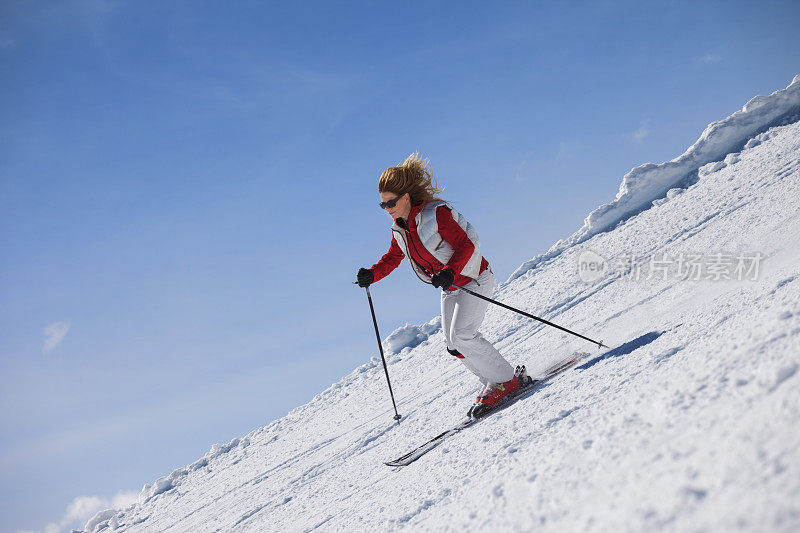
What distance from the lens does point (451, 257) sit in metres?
3.81

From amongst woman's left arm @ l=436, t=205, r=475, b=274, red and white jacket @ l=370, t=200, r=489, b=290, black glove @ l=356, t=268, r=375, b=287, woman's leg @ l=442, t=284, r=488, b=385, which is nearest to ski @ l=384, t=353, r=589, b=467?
woman's leg @ l=442, t=284, r=488, b=385

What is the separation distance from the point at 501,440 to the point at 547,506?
1.19 metres

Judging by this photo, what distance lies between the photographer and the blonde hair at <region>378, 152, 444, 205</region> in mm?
3969

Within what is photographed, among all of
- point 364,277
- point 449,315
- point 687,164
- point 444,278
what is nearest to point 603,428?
point 444,278

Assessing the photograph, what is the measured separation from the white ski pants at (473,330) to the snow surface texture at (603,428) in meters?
0.56

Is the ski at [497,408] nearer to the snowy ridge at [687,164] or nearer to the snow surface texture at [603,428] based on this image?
the snow surface texture at [603,428]

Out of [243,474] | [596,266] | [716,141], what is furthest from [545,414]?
[716,141]

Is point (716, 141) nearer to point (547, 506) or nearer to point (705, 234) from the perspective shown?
point (705, 234)

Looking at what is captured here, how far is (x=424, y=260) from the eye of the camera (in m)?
3.93

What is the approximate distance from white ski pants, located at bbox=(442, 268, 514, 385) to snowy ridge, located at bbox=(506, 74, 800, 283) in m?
7.94

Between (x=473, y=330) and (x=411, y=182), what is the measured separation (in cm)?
137

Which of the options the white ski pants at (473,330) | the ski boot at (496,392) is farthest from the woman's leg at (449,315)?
the ski boot at (496,392)

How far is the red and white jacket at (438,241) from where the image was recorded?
→ 3.77 metres

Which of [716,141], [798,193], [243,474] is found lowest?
[798,193]
